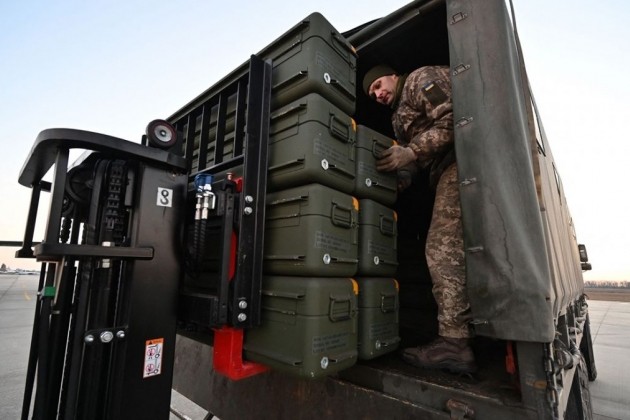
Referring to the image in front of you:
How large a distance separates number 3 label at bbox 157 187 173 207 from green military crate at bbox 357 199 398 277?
987 millimetres

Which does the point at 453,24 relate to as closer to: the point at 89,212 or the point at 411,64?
the point at 411,64

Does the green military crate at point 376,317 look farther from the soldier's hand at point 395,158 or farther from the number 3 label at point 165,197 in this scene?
the number 3 label at point 165,197

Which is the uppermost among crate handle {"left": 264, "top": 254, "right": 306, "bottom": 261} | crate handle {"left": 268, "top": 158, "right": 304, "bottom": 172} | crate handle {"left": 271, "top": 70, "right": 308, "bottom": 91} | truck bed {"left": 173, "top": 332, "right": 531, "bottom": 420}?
crate handle {"left": 271, "top": 70, "right": 308, "bottom": 91}

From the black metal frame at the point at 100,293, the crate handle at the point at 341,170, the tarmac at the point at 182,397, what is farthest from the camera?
Result: the tarmac at the point at 182,397

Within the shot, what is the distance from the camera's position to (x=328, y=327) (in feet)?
4.83

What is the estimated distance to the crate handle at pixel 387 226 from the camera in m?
1.91

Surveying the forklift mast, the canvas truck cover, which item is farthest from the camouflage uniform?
the forklift mast

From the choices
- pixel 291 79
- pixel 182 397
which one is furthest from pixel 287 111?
pixel 182 397

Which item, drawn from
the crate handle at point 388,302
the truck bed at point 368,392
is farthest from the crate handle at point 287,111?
the truck bed at point 368,392

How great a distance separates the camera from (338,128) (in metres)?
1.71

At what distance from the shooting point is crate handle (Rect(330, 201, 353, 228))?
5.18 feet

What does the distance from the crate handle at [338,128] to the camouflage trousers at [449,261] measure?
0.65 meters

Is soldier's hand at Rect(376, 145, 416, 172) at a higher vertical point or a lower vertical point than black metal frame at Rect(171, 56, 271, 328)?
higher

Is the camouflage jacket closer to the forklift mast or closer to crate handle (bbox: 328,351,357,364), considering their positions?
the forklift mast
